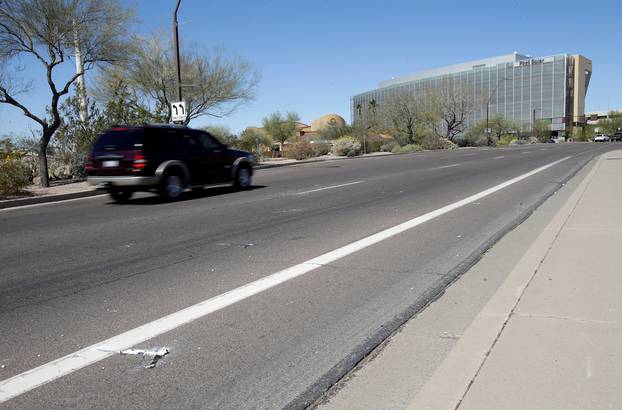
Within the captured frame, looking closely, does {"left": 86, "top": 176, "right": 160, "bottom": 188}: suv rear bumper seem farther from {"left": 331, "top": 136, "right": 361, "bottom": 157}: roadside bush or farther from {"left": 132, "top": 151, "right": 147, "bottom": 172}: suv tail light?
{"left": 331, "top": 136, "right": 361, "bottom": 157}: roadside bush

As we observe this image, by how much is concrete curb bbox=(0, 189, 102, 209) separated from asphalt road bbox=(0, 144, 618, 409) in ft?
9.59

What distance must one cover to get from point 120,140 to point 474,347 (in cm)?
1152

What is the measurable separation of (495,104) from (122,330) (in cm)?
16113

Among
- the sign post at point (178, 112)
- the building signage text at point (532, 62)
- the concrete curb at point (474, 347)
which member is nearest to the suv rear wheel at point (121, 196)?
the sign post at point (178, 112)

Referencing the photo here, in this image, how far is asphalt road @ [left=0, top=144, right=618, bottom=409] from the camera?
11.8 ft

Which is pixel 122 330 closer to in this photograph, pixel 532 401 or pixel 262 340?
pixel 262 340

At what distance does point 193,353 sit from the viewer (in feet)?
13.3

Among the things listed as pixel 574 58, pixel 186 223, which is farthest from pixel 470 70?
pixel 186 223

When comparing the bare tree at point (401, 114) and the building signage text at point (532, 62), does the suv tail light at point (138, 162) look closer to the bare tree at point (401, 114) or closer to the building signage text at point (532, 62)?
the bare tree at point (401, 114)

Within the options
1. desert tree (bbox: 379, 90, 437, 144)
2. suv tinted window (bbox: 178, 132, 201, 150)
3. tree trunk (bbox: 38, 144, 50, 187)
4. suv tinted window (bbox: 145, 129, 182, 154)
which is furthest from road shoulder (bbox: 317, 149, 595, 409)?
desert tree (bbox: 379, 90, 437, 144)

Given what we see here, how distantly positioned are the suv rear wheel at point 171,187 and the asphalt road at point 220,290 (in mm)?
1532

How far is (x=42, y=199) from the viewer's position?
15594 millimetres

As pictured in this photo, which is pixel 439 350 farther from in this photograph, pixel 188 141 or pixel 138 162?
pixel 188 141

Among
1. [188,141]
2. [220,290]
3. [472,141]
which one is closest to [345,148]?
[188,141]
